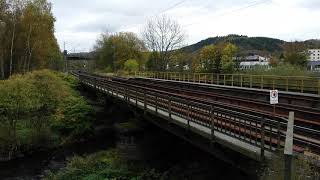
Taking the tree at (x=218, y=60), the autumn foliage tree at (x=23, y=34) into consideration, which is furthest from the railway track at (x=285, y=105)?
the autumn foliage tree at (x=23, y=34)

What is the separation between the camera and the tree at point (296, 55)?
68562 mm

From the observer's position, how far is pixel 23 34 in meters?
56.4

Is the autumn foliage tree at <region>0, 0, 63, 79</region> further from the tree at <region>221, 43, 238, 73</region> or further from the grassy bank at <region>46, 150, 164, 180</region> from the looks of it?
the grassy bank at <region>46, 150, 164, 180</region>

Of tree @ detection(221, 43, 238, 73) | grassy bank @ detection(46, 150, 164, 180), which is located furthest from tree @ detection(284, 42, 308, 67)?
grassy bank @ detection(46, 150, 164, 180)

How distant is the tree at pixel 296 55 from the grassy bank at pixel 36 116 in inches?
1564

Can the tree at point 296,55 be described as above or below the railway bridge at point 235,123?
above

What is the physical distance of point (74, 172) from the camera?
1998 cm

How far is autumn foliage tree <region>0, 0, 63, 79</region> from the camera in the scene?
54.0m

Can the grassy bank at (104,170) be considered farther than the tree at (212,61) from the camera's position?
No

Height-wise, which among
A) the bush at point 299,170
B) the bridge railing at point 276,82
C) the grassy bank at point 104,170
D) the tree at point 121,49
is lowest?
the grassy bank at point 104,170

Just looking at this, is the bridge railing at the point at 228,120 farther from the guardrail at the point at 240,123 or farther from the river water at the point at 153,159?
the river water at the point at 153,159

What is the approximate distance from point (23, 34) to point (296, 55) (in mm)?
43177

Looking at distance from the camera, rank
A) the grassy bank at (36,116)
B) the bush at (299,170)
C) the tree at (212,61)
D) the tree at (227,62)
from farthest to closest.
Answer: the tree at (212,61)
the tree at (227,62)
the grassy bank at (36,116)
the bush at (299,170)

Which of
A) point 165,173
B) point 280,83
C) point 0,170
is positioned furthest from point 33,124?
point 280,83
